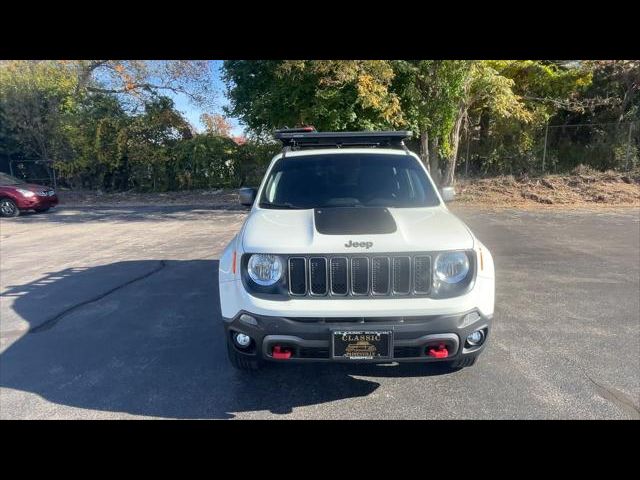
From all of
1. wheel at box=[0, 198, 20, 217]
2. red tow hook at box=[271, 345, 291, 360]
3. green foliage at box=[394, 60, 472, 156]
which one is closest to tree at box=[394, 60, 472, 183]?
green foliage at box=[394, 60, 472, 156]

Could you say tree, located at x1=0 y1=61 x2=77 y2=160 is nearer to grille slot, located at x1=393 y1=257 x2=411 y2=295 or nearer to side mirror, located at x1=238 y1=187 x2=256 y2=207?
side mirror, located at x1=238 y1=187 x2=256 y2=207

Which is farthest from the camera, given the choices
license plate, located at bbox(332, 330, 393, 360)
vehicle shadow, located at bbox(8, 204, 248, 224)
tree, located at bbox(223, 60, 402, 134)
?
vehicle shadow, located at bbox(8, 204, 248, 224)

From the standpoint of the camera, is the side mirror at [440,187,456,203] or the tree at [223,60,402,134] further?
the tree at [223,60,402,134]

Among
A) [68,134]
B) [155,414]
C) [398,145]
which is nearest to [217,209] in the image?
[68,134]

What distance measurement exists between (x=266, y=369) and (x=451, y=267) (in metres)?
1.76

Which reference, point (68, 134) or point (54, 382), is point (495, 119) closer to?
point (54, 382)

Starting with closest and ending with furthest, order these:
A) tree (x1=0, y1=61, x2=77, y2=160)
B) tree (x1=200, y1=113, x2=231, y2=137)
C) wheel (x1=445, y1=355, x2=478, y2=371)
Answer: wheel (x1=445, y1=355, x2=478, y2=371), tree (x1=0, y1=61, x2=77, y2=160), tree (x1=200, y1=113, x2=231, y2=137)

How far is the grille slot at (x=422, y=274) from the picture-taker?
266cm

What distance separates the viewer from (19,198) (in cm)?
1306

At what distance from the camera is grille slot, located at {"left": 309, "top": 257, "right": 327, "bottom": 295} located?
266 cm

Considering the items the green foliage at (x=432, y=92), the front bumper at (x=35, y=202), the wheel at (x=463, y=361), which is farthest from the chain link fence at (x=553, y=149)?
the front bumper at (x=35, y=202)

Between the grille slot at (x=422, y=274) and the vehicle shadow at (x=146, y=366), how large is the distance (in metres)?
0.95

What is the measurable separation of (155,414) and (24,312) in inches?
126

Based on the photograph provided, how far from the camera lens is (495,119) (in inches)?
600
